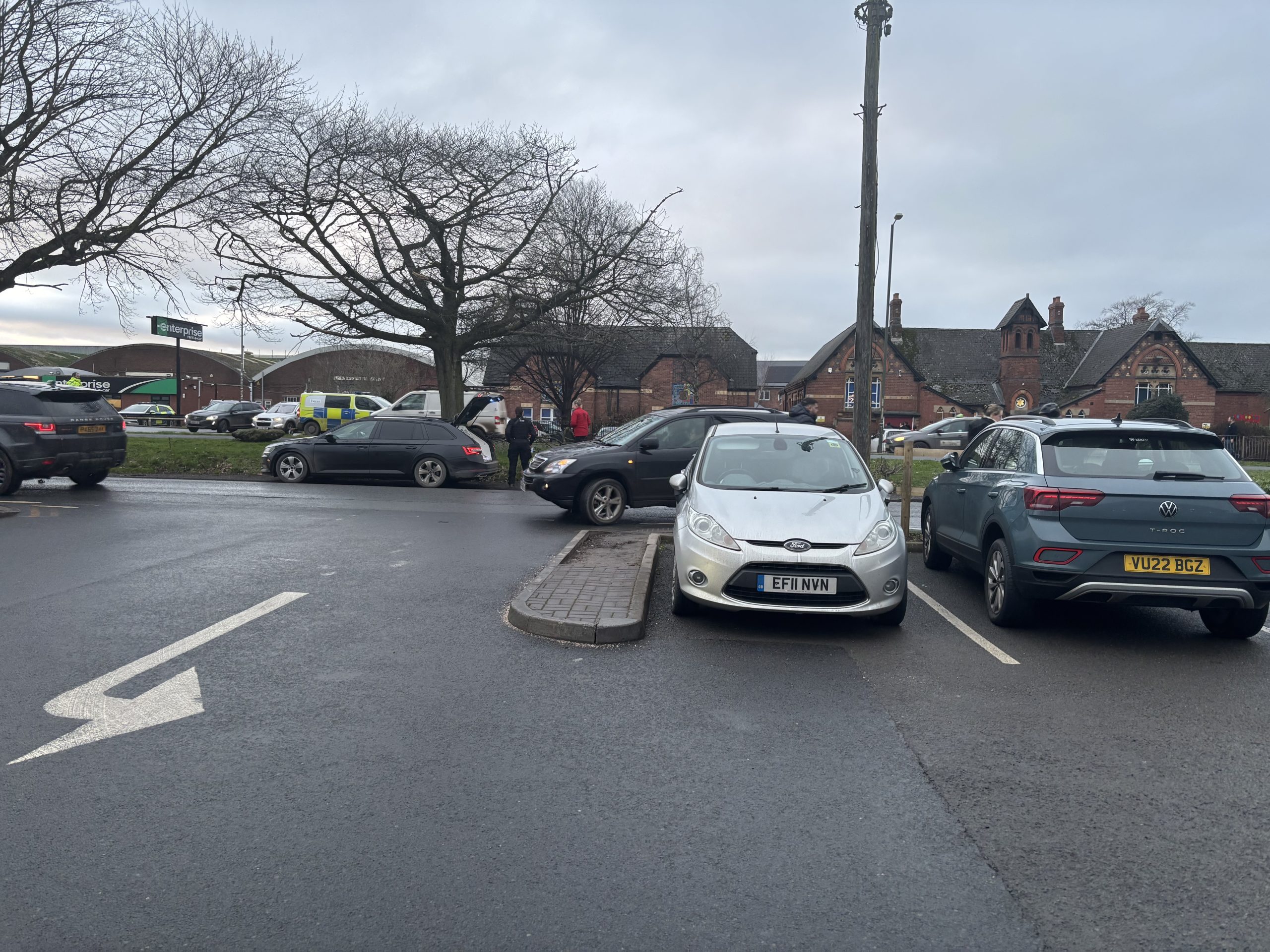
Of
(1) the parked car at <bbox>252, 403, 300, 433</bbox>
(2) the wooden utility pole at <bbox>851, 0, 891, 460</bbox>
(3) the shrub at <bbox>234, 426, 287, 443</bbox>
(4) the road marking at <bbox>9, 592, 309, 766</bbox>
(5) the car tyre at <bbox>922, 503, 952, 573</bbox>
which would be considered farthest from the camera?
(1) the parked car at <bbox>252, 403, 300, 433</bbox>

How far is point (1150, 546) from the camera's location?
21.1 feet

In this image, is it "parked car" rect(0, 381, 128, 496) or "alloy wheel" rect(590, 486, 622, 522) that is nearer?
"alloy wheel" rect(590, 486, 622, 522)

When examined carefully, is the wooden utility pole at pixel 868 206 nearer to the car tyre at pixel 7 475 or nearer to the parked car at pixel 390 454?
the parked car at pixel 390 454

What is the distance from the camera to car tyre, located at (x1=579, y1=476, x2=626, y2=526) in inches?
513

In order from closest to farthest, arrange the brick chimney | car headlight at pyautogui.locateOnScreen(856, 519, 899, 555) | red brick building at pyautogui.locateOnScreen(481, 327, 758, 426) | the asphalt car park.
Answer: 1. the asphalt car park
2. car headlight at pyautogui.locateOnScreen(856, 519, 899, 555)
3. red brick building at pyautogui.locateOnScreen(481, 327, 758, 426)
4. the brick chimney

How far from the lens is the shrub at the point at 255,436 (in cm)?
2636

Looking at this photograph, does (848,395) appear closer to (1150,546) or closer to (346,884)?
(1150,546)

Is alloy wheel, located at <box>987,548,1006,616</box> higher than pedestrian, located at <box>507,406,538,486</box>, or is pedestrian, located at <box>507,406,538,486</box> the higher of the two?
pedestrian, located at <box>507,406,538,486</box>

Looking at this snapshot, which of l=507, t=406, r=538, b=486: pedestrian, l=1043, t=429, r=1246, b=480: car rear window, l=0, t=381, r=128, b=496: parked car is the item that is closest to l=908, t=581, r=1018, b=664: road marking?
l=1043, t=429, r=1246, b=480: car rear window

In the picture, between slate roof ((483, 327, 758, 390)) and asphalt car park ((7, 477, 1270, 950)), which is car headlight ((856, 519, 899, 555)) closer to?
asphalt car park ((7, 477, 1270, 950))

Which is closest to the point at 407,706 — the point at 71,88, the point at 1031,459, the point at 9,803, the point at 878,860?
the point at 9,803

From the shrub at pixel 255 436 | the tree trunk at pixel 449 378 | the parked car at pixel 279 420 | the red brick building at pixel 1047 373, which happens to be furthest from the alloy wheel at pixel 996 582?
the red brick building at pixel 1047 373

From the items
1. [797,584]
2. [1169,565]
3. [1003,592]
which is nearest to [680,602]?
[797,584]

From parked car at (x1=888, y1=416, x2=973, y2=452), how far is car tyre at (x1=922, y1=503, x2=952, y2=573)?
165cm
